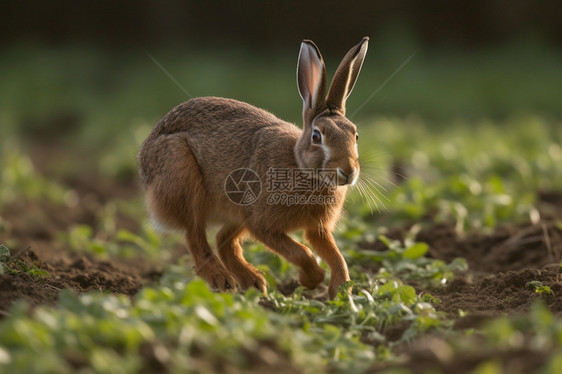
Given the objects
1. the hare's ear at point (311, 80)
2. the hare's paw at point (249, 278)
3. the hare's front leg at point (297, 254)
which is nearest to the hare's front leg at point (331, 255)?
the hare's front leg at point (297, 254)

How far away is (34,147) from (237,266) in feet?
28.3

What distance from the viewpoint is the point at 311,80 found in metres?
5.88

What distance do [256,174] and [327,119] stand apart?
73cm

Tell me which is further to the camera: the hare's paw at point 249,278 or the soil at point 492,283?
the hare's paw at point 249,278

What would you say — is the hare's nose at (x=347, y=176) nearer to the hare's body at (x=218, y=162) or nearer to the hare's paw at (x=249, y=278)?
the hare's body at (x=218, y=162)

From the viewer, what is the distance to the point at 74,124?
15180 millimetres

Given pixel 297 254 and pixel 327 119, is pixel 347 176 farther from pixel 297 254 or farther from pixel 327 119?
pixel 297 254

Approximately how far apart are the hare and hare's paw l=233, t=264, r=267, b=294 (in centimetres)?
1

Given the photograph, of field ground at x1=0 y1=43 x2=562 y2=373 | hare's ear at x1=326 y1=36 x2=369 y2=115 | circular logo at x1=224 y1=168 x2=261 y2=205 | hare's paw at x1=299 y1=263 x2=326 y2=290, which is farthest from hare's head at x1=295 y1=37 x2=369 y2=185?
hare's paw at x1=299 y1=263 x2=326 y2=290

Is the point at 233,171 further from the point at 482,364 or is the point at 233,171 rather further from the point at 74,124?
the point at 74,124

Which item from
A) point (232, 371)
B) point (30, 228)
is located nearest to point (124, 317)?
point (232, 371)

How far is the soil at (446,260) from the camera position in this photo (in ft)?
13.9

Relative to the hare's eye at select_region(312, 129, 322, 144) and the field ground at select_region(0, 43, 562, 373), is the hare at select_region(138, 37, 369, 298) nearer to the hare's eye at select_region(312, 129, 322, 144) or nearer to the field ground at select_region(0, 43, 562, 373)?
the hare's eye at select_region(312, 129, 322, 144)

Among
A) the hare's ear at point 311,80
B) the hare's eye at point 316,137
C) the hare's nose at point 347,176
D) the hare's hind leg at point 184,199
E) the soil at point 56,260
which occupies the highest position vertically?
the hare's ear at point 311,80
